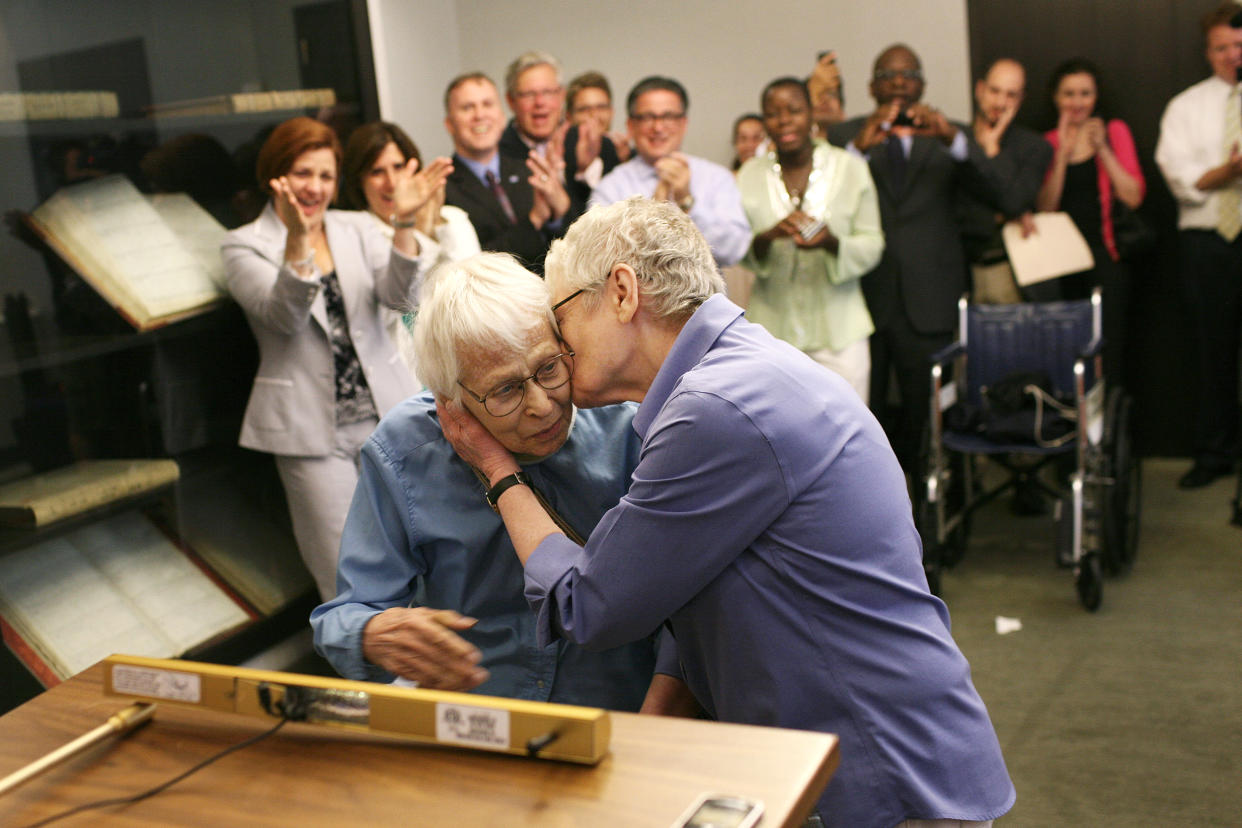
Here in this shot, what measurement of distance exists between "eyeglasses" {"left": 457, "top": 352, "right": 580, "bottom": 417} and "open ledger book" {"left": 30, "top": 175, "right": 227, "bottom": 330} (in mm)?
1714

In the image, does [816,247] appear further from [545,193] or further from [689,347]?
[689,347]

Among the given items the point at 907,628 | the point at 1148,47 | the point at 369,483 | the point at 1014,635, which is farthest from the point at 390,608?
the point at 1148,47

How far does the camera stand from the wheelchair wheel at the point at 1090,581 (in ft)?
11.7

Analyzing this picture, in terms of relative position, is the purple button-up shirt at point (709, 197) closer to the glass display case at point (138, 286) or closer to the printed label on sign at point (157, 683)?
the glass display case at point (138, 286)

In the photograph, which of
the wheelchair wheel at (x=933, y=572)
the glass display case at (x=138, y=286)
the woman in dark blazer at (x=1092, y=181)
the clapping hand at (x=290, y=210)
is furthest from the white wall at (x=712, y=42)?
the wheelchair wheel at (x=933, y=572)

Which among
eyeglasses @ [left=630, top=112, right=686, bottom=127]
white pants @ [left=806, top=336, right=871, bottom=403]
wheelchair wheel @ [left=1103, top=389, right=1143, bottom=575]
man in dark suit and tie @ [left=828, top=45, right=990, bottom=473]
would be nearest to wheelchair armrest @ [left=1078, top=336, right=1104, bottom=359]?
wheelchair wheel @ [left=1103, top=389, right=1143, bottom=575]

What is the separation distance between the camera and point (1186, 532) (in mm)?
4227

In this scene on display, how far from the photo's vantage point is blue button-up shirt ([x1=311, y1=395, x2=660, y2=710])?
163 cm

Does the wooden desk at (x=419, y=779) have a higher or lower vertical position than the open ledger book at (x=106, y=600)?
higher

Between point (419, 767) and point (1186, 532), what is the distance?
3.84m

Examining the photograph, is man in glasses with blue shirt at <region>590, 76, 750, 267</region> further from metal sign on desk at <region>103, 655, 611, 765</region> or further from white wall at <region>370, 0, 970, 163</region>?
metal sign on desk at <region>103, 655, 611, 765</region>

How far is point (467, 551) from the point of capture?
1642 mm

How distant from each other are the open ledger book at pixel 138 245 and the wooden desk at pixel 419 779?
1939 mm

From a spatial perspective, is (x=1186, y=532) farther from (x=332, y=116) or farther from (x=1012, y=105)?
(x=332, y=116)
